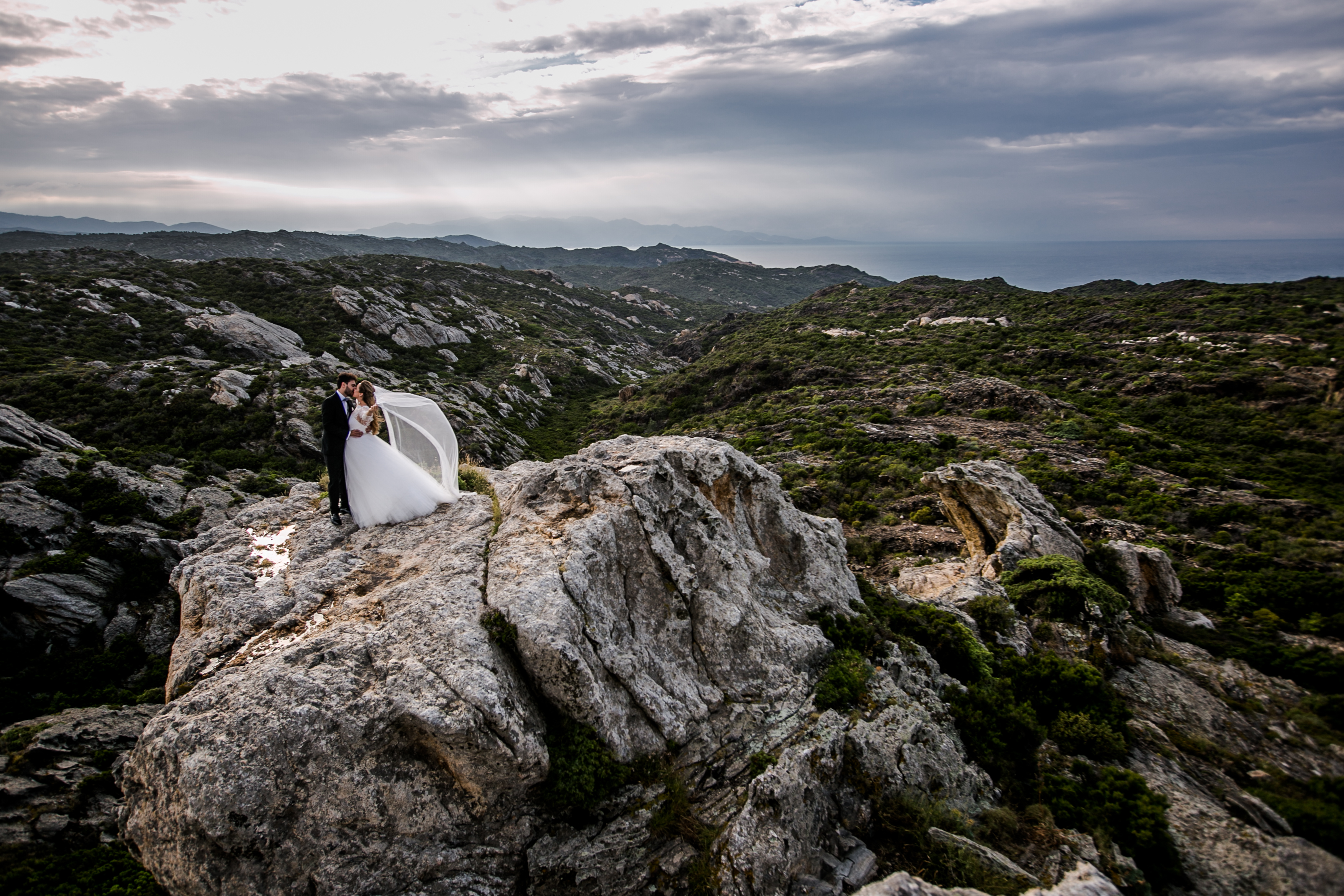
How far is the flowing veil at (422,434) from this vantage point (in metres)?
12.0

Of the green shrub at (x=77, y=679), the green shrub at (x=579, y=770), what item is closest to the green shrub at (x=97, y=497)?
the green shrub at (x=77, y=679)

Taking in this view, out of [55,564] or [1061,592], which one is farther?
[1061,592]

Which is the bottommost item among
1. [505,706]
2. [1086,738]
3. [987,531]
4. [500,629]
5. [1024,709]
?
[1086,738]

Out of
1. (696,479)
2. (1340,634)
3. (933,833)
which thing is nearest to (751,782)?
(933,833)

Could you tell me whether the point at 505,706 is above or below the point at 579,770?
above

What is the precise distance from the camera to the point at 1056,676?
1104 cm

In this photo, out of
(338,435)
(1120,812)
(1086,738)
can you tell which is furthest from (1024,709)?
(338,435)

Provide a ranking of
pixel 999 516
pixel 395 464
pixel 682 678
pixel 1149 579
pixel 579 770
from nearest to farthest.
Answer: pixel 579 770 < pixel 682 678 < pixel 395 464 < pixel 1149 579 < pixel 999 516

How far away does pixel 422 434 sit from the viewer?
39.9ft

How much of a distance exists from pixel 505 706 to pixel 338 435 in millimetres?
7431

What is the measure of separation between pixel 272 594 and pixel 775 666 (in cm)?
931

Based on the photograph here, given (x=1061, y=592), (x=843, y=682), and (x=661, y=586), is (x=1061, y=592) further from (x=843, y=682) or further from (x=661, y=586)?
(x=661, y=586)

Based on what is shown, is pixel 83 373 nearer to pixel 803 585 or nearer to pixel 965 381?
pixel 803 585

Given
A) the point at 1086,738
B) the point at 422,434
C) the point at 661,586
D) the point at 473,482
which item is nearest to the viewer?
the point at 1086,738
